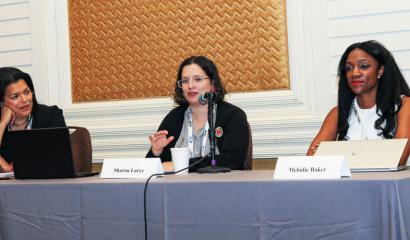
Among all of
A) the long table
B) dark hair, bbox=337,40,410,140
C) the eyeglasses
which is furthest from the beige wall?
the long table

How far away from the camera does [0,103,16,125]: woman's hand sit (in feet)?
8.14

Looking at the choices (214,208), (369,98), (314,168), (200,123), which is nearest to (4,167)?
(200,123)

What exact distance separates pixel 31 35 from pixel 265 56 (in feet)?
6.27

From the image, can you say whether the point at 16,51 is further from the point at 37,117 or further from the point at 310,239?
the point at 310,239

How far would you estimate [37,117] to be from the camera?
254cm

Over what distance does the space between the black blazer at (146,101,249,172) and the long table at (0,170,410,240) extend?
524 mm

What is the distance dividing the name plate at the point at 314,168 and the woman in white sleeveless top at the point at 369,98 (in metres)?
1.03

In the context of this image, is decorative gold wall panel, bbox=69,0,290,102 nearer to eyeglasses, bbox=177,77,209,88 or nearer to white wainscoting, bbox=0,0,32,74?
white wainscoting, bbox=0,0,32,74

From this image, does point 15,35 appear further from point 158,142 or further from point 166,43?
point 158,142

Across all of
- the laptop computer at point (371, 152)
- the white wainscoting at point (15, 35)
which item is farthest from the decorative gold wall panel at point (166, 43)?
the laptop computer at point (371, 152)

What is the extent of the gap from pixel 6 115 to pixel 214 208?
1844 mm

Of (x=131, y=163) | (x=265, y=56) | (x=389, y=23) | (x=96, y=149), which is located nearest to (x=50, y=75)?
(x=96, y=149)

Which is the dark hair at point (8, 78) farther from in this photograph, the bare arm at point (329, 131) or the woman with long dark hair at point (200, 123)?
the bare arm at point (329, 131)

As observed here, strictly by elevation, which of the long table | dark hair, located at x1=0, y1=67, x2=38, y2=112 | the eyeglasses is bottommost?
the long table
